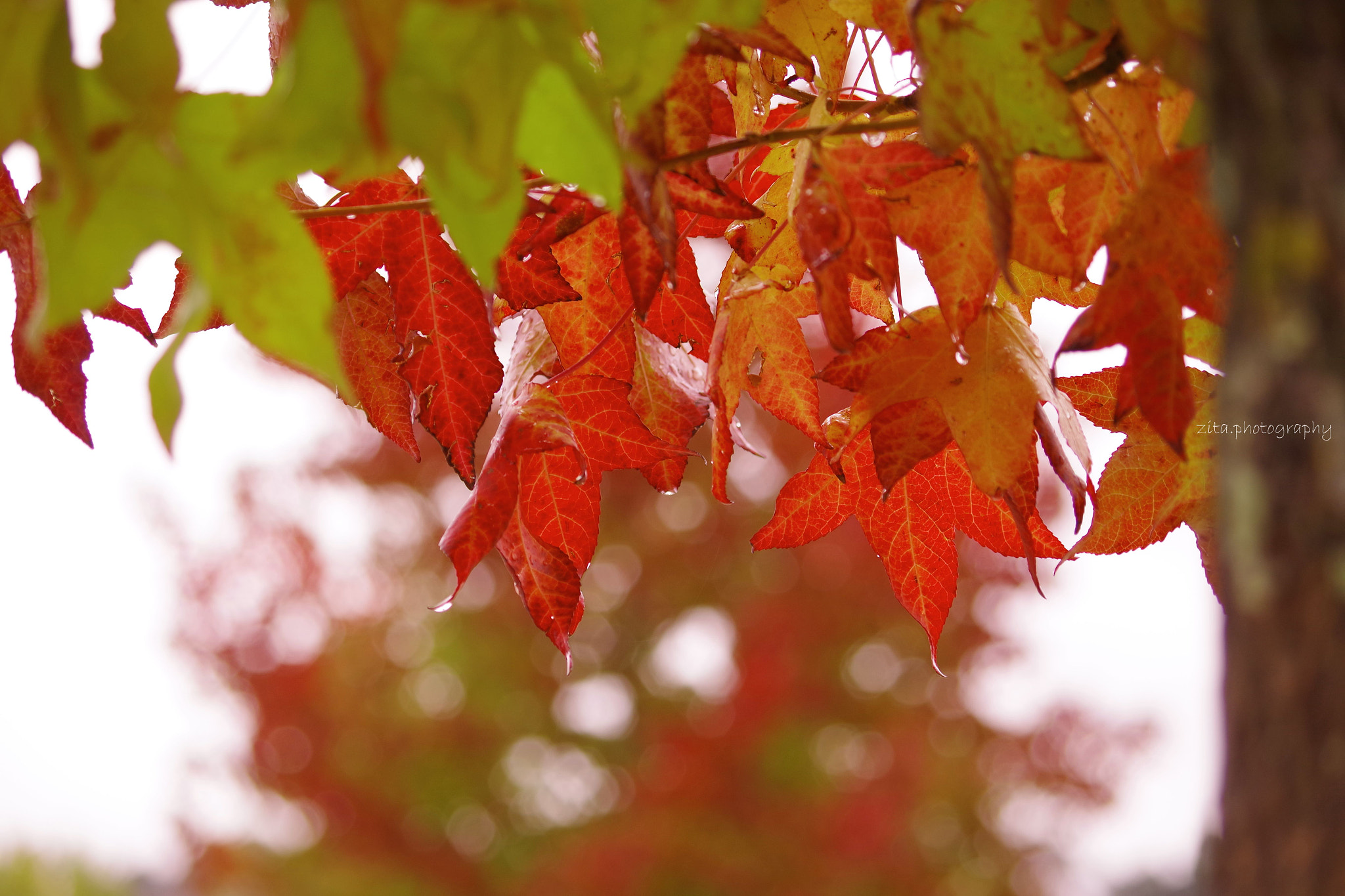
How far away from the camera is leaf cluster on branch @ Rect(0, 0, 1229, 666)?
30 cm

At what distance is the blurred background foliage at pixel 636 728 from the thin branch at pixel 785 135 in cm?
355

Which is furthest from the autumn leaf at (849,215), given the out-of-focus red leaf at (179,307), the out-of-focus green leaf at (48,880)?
the out-of-focus green leaf at (48,880)

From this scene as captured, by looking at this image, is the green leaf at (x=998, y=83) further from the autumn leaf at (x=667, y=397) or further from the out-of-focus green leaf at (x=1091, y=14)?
the autumn leaf at (x=667, y=397)

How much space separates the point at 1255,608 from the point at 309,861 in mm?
5402

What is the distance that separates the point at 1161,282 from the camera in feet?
1.35

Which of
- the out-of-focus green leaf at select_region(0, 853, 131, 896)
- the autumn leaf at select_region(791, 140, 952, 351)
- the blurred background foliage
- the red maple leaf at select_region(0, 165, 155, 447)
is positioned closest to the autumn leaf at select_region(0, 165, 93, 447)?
the red maple leaf at select_region(0, 165, 155, 447)

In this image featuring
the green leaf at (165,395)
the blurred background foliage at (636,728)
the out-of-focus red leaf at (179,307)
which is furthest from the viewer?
the blurred background foliage at (636,728)

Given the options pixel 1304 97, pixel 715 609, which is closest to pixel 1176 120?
pixel 1304 97

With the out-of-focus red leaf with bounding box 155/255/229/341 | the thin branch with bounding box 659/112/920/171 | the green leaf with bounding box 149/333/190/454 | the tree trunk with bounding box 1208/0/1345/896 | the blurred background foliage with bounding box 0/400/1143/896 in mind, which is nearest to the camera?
the tree trunk with bounding box 1208/0/1345/896

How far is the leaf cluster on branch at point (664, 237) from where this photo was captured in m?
0.30

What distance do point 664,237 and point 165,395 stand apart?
7.4 inches

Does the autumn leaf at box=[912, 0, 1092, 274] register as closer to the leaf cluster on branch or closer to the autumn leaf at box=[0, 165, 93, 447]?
the leaf cluster on branch

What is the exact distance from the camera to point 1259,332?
0.24 meters

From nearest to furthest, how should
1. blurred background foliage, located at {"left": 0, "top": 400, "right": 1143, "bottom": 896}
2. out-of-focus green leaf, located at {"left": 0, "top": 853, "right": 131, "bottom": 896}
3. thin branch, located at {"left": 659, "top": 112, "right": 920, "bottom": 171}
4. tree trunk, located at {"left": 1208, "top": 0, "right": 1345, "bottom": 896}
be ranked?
tree trunk, located at {"left": 1208, "top": 0, "right": 1345, "bottom": 896} < thin branch, located at {"left": 659, "top": 112, "right": 920, "bottom": 171} < blurred background foliage, located at {"left": 0, "top": 400, "right": 1143, "bottom": 896} < out-of-focus green leaf, located at {"left": 0, "top": 853, "right": 131, "bottom": 896}
